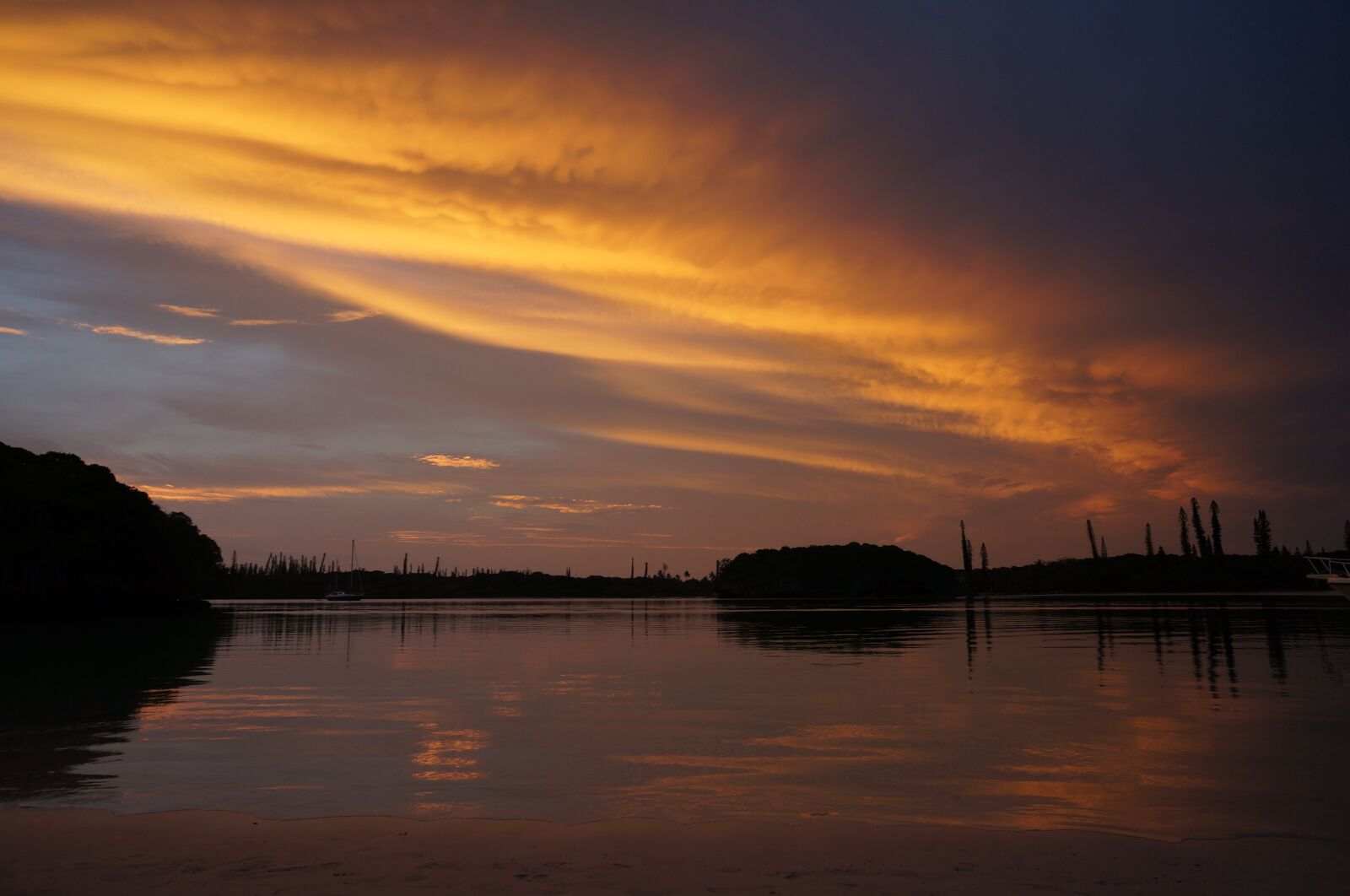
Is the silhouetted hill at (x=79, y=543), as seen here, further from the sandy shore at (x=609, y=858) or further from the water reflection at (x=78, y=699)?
the sandy shore at (x=609, y=858)

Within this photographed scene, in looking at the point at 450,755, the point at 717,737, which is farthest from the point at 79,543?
the point at 717,737

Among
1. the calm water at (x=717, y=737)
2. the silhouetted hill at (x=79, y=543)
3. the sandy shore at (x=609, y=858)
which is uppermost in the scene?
the silhouetted hill at (x=79, y=543)

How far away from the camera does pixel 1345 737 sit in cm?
2033

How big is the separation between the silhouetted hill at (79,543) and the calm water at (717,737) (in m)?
77.7

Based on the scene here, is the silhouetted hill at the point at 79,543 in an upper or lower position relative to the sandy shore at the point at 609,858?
upper

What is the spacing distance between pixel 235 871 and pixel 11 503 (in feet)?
404

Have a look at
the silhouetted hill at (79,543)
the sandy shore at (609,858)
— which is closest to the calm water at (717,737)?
the sandy shore at (609,858)

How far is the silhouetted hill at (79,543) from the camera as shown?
355 feet

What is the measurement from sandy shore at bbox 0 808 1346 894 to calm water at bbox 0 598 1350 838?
92cm

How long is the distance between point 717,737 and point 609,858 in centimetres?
1038

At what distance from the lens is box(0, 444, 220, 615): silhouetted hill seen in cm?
10806

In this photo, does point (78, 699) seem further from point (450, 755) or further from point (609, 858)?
point (609, 858)

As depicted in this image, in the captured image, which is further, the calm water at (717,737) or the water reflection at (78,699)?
the water reflection at (78,699)

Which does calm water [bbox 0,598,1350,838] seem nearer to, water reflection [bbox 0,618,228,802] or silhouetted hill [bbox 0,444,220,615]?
water reflection [bbox 0,618,228,802]
